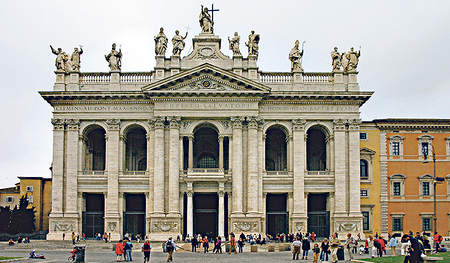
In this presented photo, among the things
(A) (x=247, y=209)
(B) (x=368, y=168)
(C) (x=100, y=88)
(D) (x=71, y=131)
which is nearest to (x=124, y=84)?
(C) (x=100, y=88)

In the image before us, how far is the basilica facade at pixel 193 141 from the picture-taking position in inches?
2151

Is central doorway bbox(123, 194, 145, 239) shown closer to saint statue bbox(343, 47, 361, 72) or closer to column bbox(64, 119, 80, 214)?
column bbox(64, 119, 80, 214)

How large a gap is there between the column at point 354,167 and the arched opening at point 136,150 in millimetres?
20595

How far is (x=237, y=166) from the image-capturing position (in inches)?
2156

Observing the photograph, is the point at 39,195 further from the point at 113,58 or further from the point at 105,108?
the point at 113,58

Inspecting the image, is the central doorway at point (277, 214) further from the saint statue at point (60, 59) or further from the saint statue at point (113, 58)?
the saint statue at point (60, 59)

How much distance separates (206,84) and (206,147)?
25.6 ft

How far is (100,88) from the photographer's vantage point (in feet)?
186

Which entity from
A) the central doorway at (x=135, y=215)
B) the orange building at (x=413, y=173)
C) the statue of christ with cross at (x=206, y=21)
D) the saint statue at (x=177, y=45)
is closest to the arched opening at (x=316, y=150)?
the orange building at (x=413, y=173)

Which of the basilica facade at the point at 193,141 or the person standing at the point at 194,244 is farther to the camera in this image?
the basilica facade at the point at 193,141

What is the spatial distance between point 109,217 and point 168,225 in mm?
5796

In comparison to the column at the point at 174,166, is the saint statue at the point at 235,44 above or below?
above

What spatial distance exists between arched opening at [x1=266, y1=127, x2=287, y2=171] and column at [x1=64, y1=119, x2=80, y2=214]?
63.0 ft

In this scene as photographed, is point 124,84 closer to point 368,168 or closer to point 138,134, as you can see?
point 138,134
